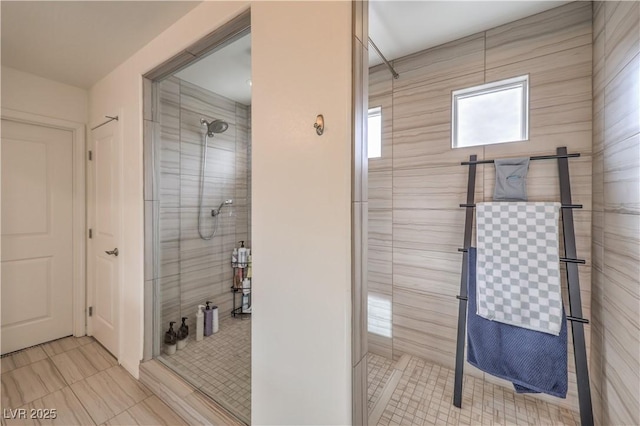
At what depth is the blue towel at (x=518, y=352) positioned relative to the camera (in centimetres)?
151

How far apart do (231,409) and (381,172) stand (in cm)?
197

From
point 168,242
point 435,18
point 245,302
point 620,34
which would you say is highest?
point 435,18

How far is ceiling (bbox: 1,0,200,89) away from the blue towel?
2.57 metres

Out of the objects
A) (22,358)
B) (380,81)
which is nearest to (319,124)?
(380,81)

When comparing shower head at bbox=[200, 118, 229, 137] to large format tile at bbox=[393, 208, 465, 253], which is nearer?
large format tile at bbox=[393, 208, 465, 253]

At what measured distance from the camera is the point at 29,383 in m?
1.95

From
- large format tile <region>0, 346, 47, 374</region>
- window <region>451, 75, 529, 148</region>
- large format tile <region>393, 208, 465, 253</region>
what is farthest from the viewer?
large format tile <region>0, 346, 47, 374</region>

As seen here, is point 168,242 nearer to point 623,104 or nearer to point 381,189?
point 381,189

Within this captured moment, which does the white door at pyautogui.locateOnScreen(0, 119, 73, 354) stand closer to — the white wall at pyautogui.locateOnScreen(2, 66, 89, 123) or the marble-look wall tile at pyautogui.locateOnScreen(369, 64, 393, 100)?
the white wall at pyautogui.locateOnScreen(2, 66, 89, 123)

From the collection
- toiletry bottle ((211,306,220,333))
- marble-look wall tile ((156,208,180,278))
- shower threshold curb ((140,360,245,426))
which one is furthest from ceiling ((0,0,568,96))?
shower threshold curb ((140,360,245,426))

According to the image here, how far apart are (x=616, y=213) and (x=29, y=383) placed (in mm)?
3775

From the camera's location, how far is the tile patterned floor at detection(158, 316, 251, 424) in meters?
1.61

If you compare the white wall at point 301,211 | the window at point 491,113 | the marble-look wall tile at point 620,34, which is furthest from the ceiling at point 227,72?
the marble-look wall tile at point 620,34

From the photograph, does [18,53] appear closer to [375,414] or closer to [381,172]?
[381,172]
